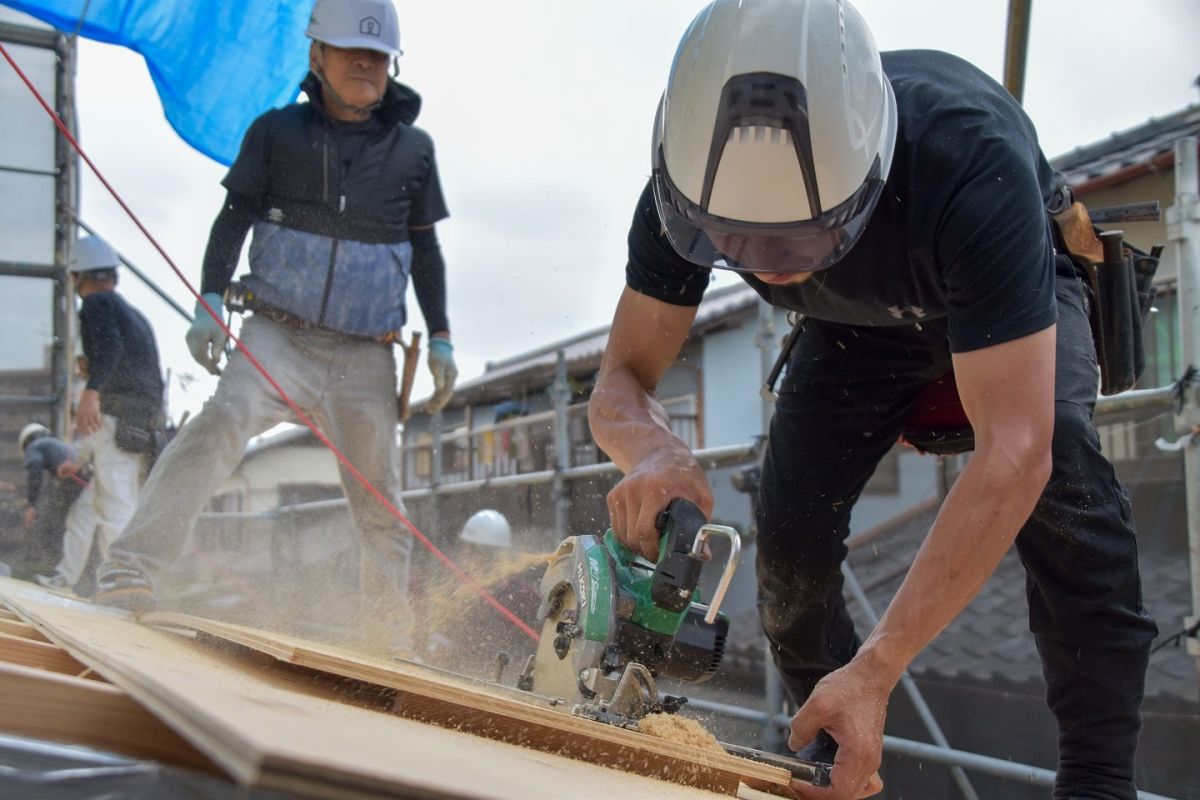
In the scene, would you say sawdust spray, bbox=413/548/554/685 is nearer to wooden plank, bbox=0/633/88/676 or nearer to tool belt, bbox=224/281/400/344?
tool belt, bbox=224/281/400/344

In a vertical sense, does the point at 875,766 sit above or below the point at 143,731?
below

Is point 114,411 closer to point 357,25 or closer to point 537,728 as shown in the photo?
point 357,25

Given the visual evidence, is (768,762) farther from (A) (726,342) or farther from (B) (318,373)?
(A) (726,342)

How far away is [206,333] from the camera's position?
367cm

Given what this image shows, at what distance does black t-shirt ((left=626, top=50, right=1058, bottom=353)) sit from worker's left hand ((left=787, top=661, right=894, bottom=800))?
55cm

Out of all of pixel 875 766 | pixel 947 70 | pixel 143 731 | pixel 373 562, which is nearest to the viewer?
pixel 143 731

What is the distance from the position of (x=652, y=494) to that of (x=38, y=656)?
1051 mm

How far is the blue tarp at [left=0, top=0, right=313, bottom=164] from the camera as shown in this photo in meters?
4.96

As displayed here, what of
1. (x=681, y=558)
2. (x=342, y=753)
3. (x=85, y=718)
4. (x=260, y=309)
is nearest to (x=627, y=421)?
(x=681, y=558)

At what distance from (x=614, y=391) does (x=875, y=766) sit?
101cm

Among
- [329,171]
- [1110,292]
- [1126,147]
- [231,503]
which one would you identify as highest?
[1126,147]

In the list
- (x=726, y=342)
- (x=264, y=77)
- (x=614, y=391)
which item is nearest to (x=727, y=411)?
(x=726, y=342)

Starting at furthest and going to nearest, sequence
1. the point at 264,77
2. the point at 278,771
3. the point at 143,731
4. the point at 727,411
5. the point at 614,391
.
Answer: the point at 727,411
the point at 264,77
the point at 614,391
the point at 143,731
the point at 278,771

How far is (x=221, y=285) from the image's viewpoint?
12.1ft
